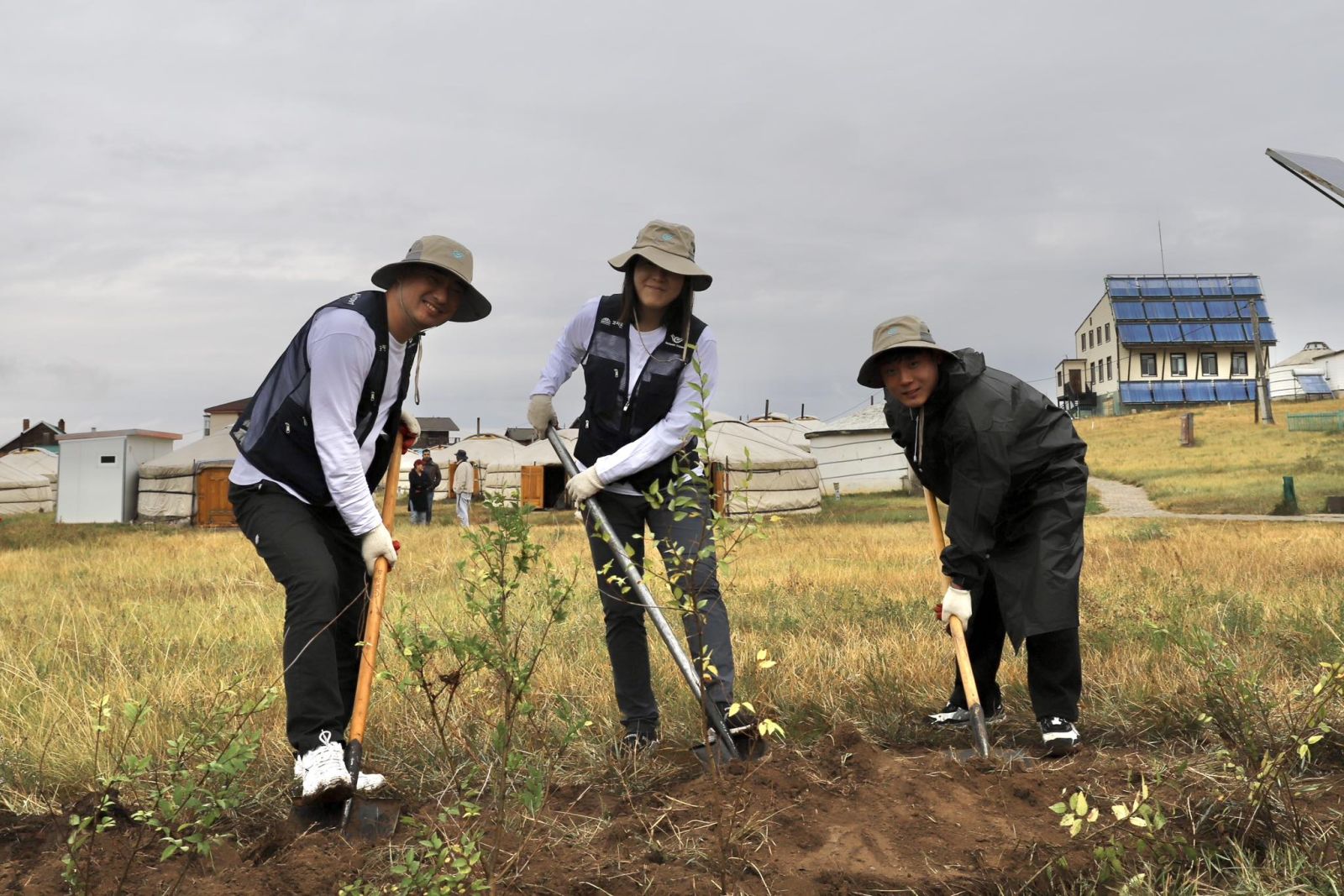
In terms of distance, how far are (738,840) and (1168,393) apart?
60771 mm

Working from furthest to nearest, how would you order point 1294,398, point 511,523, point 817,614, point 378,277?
point 1294,398 < point 817,614 < point 378,277 < point 511,523

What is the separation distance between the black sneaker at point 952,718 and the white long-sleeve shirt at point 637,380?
146 centimetres

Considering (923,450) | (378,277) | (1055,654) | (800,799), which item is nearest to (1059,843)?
(800,799)

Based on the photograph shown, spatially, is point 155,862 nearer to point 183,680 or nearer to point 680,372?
point 183,680

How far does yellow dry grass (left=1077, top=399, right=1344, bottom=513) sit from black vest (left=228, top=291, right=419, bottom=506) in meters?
17.8

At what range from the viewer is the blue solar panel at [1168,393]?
56625mm

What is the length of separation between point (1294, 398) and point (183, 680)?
63966 millimetres

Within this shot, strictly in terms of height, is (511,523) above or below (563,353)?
below

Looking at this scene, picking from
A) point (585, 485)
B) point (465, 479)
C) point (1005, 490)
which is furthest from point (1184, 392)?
point (585, 485)

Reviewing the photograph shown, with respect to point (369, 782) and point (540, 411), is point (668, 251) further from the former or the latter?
point (369, 782)

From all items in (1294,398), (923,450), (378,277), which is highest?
(1294,398)

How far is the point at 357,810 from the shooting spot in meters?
2.97

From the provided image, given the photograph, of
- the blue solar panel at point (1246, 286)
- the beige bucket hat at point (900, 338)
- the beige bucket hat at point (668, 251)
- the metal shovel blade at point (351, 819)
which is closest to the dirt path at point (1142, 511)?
the beige bucket hat at point (900, 338)

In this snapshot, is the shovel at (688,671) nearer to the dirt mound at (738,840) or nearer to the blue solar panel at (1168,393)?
the dirt mound at (738,840)
